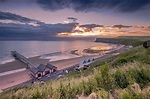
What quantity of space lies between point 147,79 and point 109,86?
1594 mm

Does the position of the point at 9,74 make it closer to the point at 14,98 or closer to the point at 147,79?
the point at 14,98

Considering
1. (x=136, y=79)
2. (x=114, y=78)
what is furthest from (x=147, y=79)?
(x=114, y=78)

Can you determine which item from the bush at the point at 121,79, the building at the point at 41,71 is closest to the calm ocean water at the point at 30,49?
the building at the point at 41,71

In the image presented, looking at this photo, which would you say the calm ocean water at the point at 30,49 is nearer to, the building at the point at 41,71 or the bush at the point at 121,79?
the building at the point at 41,71

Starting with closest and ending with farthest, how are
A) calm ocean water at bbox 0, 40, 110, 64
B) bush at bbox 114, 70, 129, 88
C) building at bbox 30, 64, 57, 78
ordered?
bush at bbox 114, 70, 129, 88 < building at bbox 30, 64, 57, 78 < calm ocean water at bbox 0, 40, 110, 64

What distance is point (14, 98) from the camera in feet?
19.8

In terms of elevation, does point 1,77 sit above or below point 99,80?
below

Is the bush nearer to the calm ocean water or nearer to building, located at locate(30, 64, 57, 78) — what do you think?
building, located at locate(30, 64, 57, 78)

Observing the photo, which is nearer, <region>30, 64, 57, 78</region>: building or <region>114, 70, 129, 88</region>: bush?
<region>114, 70, 129, 88</region>: bush

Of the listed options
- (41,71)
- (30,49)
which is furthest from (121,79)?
(30,49)

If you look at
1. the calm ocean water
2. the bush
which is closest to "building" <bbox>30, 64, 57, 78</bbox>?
the calm ocean water

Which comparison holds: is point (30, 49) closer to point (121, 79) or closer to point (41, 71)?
point (41, 71)

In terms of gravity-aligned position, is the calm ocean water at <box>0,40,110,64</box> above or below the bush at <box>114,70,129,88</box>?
below

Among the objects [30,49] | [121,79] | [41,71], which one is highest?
[121,79]
